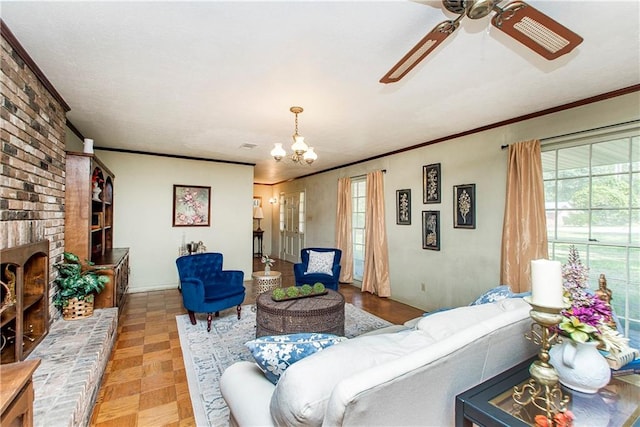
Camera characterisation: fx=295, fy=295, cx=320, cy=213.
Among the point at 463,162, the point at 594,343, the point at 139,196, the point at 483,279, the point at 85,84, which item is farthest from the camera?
the point at 139,196

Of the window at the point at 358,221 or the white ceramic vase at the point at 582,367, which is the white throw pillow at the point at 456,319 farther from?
the window at the point at 358,221

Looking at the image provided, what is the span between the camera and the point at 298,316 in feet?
8.64

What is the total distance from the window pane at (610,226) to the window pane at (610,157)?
0.38 meters

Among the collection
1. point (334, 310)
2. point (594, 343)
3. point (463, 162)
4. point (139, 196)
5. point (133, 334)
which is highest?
point (463, 162)

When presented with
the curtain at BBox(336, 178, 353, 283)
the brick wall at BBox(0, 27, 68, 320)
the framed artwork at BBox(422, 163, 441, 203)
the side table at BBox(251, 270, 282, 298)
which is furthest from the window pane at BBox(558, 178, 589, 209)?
the brick wall at BBox(0, 27, 68, 320)

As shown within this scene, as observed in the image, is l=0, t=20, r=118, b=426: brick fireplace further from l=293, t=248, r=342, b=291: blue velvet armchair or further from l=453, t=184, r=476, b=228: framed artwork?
l=453, t=184, r=476, b=228: framed artwork

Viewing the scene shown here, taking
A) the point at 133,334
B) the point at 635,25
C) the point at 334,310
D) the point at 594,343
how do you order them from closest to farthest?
the point at 594,343 → the point at 635,25 → the point at 334,310 → the point at 133,334

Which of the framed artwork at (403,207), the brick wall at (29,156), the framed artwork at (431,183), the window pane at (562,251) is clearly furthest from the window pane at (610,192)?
the brick wall at (29,156)

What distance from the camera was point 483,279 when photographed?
3.62 metres

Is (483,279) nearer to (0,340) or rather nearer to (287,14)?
(287,14)

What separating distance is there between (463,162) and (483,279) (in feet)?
4.94

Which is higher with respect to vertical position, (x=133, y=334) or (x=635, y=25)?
(x=635, y=25)

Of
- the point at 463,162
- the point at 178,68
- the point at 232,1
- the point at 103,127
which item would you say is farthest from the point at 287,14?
the point at 103,127

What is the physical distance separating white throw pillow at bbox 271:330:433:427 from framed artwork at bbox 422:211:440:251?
3236 mm
